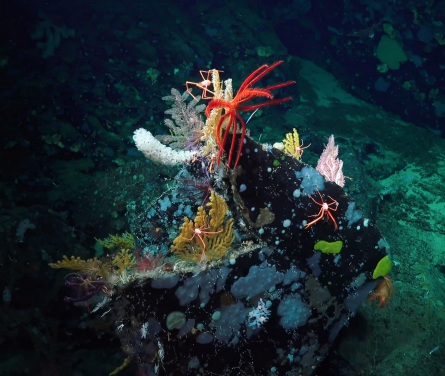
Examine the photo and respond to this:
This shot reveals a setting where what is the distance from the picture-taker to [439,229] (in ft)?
17.2

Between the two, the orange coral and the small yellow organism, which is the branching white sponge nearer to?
the small yellow organism

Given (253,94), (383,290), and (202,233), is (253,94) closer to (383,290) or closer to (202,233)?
(202,233)

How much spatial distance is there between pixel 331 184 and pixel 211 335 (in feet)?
5.45

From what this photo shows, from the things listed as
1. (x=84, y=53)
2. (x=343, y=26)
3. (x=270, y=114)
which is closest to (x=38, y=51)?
(x=84, y=53)

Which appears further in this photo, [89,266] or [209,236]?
[89,266]

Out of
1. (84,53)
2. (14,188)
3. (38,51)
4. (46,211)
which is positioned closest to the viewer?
(46,211)

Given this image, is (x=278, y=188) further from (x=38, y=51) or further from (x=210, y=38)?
(x=210, y=38)

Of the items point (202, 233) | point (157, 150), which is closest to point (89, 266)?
point (202, 233)

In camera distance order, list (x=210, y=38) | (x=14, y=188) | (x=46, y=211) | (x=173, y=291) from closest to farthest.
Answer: (x=173, y=291) → (x=46, y=211) → (x=14, y=188) → (x=210, y=38)

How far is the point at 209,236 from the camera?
8.13 ft

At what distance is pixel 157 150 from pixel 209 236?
40.2 inches

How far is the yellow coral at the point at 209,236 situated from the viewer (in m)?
2.44

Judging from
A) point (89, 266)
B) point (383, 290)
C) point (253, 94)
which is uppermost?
point (253, 94)

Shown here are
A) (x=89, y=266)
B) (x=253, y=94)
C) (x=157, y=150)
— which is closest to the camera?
(x=253, y=94)
